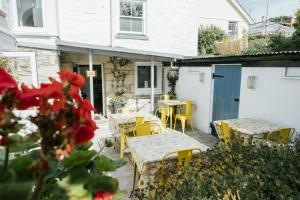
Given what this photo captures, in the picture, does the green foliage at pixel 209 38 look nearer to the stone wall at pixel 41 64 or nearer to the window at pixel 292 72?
the window at pixel 292 72

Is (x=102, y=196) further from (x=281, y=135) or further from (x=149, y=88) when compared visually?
(x=149, y=88)

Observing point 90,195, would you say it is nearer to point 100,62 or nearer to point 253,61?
point 253,61

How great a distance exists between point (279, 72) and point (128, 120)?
3.65 meters

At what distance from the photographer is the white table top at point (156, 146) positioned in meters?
3.33

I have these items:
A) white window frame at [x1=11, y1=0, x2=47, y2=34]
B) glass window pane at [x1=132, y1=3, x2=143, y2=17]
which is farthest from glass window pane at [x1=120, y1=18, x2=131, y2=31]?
white window frame at [x1=11, y1=0, x2=47, y2=34]

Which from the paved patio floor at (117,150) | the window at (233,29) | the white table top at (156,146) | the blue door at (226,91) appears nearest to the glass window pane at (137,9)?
the blue door at (226,91)

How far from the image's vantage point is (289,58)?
15.1ft

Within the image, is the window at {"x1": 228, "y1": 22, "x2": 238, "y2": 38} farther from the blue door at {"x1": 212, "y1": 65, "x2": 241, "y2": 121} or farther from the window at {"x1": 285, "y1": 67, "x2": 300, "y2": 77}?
the window at {"x1": 285, "y1": 67, "x2": 300, "y2": 77}

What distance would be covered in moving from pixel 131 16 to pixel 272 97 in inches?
262

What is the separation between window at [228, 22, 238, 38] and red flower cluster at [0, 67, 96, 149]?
1551cm

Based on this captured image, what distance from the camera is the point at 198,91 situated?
26.1 ft

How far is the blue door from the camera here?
21.1 feet

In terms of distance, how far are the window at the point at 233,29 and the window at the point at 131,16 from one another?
7376 mm

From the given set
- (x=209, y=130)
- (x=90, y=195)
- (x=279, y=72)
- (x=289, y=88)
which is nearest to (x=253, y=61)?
(x=279, y=72)
